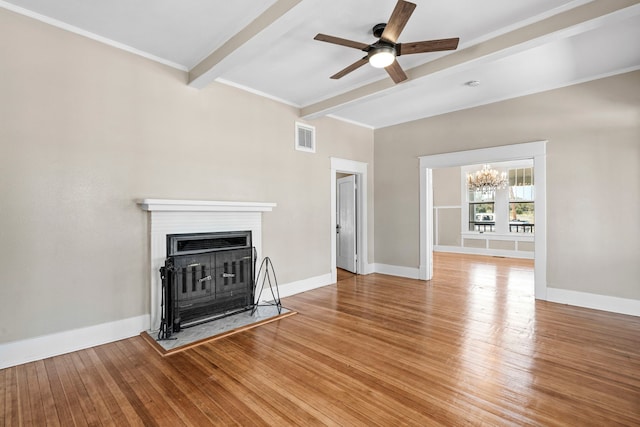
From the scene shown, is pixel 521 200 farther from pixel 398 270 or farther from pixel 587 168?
pixel 398 270

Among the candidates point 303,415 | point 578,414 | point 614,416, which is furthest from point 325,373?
point 614,416

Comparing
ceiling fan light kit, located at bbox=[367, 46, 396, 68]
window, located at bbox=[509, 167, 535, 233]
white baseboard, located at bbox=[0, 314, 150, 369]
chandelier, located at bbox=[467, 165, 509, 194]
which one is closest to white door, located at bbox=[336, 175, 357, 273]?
ceiling fan light kit, located at bbox=[367, 46, 396, 68]

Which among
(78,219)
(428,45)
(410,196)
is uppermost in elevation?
(428,45)

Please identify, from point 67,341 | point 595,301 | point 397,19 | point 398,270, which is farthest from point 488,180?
point 67,341

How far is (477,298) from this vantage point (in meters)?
4.63

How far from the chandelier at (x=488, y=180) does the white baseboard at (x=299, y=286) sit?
5779mm

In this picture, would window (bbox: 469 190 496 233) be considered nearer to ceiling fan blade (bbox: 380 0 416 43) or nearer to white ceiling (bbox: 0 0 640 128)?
white ceiling (bbox: 0 0 640 128)

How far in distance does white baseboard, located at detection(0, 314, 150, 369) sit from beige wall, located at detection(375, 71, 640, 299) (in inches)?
219

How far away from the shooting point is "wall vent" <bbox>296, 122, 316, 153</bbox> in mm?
5059

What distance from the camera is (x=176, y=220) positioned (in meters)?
3.50

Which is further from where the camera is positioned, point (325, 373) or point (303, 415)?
point (325, 373)

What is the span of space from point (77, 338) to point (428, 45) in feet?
14.0

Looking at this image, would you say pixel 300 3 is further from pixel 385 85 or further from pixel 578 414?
pixel 578 414

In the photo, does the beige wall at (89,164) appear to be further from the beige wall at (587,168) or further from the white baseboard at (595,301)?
the white baseboard at (595,301)
